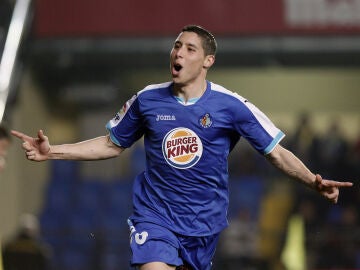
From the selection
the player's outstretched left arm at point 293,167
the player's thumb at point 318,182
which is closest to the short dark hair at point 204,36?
the player's outstretched left arm at point 293,167

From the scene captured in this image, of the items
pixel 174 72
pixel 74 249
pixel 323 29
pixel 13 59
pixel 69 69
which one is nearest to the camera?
pixel 174 72

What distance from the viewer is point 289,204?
16.1 meters

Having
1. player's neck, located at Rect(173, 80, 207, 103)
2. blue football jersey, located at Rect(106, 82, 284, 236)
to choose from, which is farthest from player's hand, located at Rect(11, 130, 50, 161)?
player's neck, located at Rect(173, 80, 207, 103)

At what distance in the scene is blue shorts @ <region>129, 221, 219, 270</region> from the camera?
21.7 feet

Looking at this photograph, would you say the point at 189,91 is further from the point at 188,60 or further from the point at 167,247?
the point at 167,247

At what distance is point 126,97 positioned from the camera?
19703 millimetres

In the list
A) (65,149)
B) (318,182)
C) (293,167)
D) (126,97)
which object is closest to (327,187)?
(318,182)

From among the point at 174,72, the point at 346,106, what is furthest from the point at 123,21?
the point at 174,72

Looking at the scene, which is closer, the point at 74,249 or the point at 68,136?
the point at 74,249

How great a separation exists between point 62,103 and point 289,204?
563 centimetres

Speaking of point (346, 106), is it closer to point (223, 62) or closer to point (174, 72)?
point (223, 62)

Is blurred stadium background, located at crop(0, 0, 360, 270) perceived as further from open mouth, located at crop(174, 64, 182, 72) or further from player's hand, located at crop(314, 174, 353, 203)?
open mouth, located at crop(174, 64, 182, 72)

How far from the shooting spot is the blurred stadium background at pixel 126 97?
15109 mm

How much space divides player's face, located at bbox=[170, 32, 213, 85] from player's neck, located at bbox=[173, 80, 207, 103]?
35mm
